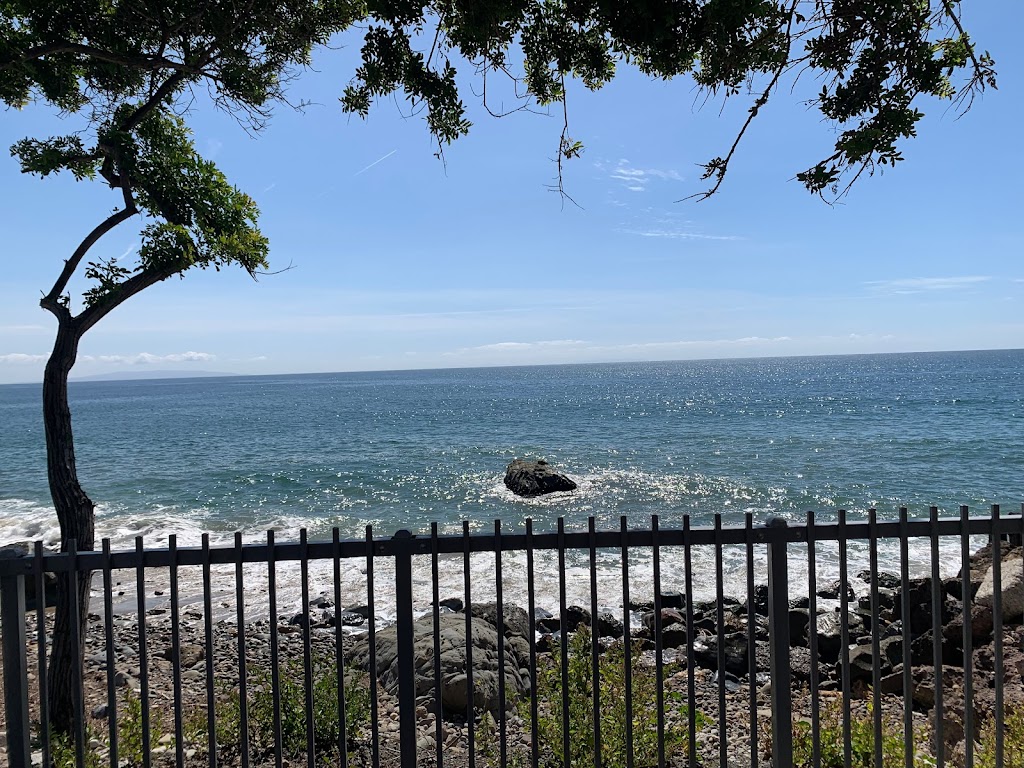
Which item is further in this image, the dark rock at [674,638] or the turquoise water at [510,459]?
the turquoise water at [510,459]

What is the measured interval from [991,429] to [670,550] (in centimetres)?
3731

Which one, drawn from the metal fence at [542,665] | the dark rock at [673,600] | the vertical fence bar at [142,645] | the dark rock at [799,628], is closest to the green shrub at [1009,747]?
the metal fence at [542,665]

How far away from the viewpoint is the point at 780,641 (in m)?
4.21

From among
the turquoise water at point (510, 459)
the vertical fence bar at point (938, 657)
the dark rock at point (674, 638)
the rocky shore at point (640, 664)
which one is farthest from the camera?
the turquoise water at point (510, 459)

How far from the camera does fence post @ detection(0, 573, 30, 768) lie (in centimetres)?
392

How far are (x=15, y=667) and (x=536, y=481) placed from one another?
2396 cm

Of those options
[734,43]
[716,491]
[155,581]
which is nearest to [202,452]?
[155,581]

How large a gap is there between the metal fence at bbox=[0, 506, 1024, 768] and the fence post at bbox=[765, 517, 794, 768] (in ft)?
0.04

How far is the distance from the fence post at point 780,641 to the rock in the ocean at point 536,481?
74.6 ft

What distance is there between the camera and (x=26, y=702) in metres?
4.09

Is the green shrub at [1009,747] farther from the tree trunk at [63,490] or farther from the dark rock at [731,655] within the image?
the tree trunk at [63,490]

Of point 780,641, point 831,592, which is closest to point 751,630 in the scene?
point 780,641

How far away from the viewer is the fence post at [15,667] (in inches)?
154

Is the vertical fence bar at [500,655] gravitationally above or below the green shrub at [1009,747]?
above
